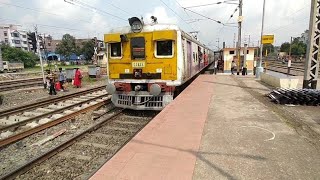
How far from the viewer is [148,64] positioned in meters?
9.43

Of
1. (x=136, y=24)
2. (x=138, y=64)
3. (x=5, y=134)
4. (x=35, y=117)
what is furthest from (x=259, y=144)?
(x=35, y=117)

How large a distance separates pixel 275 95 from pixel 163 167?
7.17 m

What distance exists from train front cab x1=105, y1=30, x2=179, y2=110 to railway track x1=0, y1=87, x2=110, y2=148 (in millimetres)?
2061

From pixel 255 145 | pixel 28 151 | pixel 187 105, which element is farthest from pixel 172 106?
pixel 28 151

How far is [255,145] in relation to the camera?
4695 mm

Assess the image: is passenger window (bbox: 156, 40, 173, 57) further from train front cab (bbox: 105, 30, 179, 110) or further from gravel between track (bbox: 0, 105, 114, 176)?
gravel between track (bbox: 0, 105, 114, 176)

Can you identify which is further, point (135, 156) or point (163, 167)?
point (135, 156)

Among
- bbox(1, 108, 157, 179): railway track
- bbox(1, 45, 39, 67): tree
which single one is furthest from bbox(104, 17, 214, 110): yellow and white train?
bbox(1, 45, 39, 67): tree

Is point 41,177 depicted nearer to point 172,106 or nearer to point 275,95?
point 172,106

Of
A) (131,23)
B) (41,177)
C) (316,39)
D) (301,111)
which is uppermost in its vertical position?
(131,23)

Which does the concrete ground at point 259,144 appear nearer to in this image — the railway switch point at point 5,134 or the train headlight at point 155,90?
the train headlight at point 155,90

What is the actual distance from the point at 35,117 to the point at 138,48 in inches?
178

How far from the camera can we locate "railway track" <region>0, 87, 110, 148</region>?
732 centimetres

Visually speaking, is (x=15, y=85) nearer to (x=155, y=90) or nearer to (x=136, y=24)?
(x=136, y=24)
